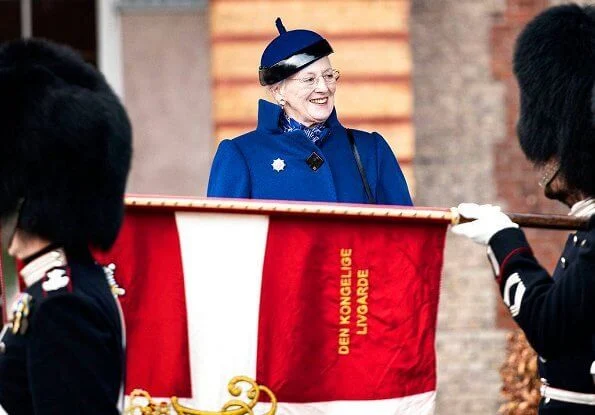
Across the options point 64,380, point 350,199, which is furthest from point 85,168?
point 350,199

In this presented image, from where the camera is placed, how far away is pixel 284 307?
5.61 m

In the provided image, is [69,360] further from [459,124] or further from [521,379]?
[459,124]

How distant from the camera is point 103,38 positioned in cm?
955

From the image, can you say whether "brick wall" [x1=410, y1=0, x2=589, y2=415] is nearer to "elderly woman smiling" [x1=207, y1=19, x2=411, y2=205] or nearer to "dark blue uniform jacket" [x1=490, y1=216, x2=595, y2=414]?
"elderly woman smiling" [x1=207, y1=19, x2=411, y2=205]

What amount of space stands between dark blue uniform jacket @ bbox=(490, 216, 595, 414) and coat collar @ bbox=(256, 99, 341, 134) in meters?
1.55

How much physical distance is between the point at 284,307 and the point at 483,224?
1.00m

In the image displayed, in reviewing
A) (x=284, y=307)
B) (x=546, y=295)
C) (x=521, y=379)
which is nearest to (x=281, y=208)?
(x=284, y=307)

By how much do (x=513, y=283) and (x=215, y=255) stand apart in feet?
4.40

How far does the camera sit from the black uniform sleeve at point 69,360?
3842 millimetres

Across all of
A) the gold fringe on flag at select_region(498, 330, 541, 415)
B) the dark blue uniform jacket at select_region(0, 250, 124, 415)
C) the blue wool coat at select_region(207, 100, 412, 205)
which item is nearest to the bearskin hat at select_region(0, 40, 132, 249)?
the dark blue uniform jacket at select_region(0, 250, 124, 415)

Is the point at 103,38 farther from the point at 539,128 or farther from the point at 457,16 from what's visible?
the point at 539,128

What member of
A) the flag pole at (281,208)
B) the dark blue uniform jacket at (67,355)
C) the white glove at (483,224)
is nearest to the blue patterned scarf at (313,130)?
the flag pole at (281,208)

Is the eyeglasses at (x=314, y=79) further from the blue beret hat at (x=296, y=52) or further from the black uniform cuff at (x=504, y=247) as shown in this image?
the black uniform cuff at (x=504, y=247)

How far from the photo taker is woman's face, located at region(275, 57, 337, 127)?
6.09 meters
